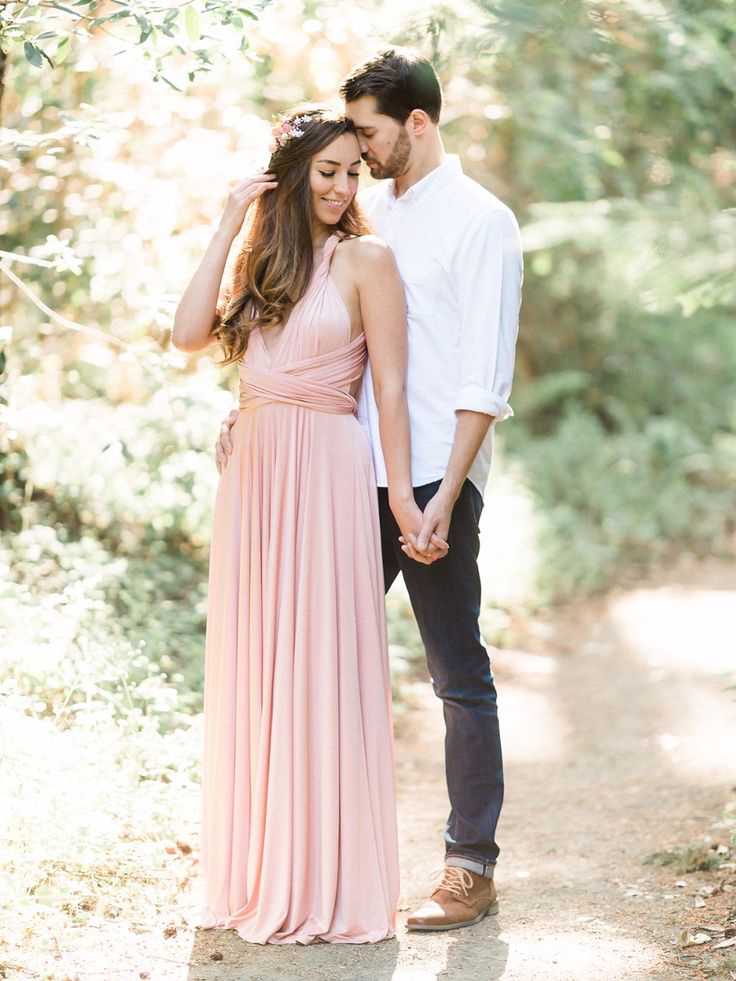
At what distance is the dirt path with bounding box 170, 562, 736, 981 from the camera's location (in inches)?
120

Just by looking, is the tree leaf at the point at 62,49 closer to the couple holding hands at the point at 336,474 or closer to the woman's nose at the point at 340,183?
the couple holding hands at the point at 336,474

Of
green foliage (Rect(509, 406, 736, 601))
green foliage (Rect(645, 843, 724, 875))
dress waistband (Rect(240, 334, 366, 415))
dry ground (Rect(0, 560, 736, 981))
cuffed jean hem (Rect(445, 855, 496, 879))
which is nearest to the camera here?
dry ground (Rect(0, 560, 736, 981))

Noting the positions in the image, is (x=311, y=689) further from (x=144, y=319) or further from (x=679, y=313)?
(x=679, y=313)

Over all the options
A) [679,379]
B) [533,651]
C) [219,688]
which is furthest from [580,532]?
[219,688]

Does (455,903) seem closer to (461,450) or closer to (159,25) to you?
(461,450)

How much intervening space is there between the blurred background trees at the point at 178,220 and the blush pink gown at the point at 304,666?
83 cm

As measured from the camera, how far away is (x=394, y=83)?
3.08m

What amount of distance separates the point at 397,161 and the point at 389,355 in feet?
1.86

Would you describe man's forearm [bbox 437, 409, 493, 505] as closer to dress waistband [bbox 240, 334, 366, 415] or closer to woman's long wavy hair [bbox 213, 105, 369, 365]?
dress waistband [bbox 240, 334, 366, 415]

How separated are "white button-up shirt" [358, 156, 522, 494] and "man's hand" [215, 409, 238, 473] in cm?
38

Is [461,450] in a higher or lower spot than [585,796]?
higher

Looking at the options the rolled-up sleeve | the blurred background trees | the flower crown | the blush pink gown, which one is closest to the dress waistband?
the blush pink gown

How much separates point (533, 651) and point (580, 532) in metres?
2.03

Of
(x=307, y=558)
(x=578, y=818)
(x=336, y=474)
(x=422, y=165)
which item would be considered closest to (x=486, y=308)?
(x=422, y=165)
